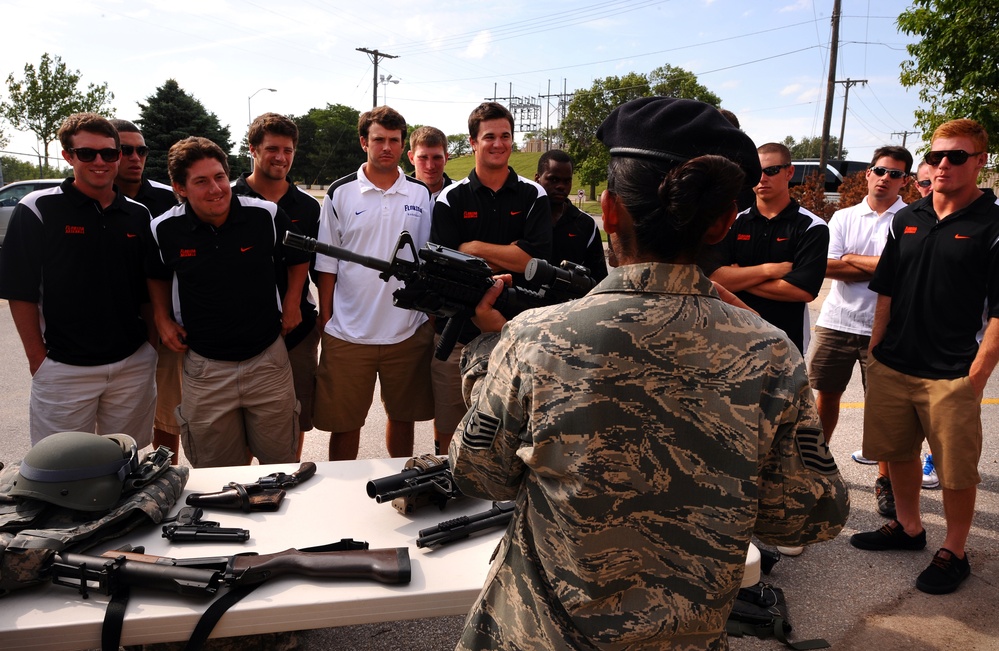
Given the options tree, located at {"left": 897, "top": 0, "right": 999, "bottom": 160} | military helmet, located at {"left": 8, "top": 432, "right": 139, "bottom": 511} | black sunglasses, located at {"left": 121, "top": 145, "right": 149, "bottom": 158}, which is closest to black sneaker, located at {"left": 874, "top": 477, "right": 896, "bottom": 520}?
military helmet, located at {"left": 8, "top": 432, "right": 139, "bottom": 511}

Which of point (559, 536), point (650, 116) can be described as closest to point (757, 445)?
point (559, 536)

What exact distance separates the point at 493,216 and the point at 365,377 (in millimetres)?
1273

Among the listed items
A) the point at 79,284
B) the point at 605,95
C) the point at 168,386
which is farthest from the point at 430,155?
the point at 605,95

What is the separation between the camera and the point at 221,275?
11.6ft

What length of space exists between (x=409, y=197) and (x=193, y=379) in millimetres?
1632

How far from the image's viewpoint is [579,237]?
4.65 m

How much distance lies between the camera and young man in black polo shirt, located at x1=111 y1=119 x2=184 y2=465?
4426 mm

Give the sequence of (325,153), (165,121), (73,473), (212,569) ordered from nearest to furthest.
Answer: (212,569)
(73,473)
(165,121)
(325,153)

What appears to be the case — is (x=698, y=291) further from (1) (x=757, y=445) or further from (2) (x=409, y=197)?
(2) (x=409, y=197)

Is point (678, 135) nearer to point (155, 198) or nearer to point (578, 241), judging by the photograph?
point (578, 241)

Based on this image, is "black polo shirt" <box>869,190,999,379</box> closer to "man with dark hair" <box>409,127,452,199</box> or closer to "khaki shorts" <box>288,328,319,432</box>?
"man with dark hair" <box>409,127,452,199</box>

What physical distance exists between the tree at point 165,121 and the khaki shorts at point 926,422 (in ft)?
88.0

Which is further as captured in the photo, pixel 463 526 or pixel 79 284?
pixel 79 284

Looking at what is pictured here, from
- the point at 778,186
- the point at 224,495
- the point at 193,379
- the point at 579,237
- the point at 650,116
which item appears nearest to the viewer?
the point at 650,116
